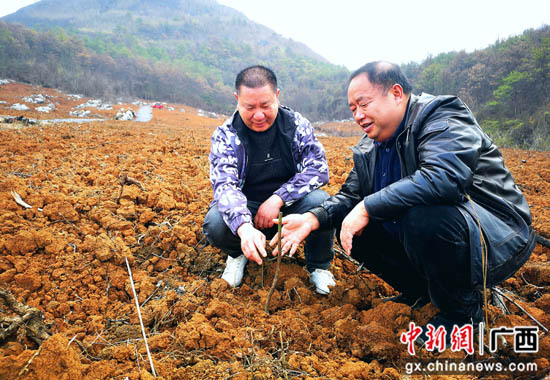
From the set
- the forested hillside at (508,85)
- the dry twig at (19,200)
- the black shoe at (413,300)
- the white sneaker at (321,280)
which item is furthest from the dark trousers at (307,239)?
the forested hillside at (508,85)

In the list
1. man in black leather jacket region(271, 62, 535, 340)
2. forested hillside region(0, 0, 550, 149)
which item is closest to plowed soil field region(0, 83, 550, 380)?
man in black leather jacket region(271, 62, 535, 340)

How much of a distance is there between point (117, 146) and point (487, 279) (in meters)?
5.26

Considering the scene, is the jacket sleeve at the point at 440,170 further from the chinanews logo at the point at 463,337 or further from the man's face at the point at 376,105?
the chinanews logo at the point at 463,337

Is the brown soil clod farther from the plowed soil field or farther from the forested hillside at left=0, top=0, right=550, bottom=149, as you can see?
the forested hillside at left=0, top=0, right=550, bottom=149

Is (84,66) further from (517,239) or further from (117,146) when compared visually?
(517,239)

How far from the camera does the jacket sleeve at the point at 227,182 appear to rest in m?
1.72

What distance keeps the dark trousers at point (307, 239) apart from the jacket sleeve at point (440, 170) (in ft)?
1.80

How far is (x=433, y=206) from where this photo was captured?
4.24 ft

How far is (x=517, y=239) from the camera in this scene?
4.38 ft

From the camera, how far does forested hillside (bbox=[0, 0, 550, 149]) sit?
1153 cm

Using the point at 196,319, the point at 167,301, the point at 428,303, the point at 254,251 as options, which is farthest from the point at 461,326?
the point at 167,301

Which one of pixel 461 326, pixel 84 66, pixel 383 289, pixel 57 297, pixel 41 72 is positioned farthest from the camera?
pixel 84 66

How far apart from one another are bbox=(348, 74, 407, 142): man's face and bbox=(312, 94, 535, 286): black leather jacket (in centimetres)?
8

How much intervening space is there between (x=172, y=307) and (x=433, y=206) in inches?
53.5
